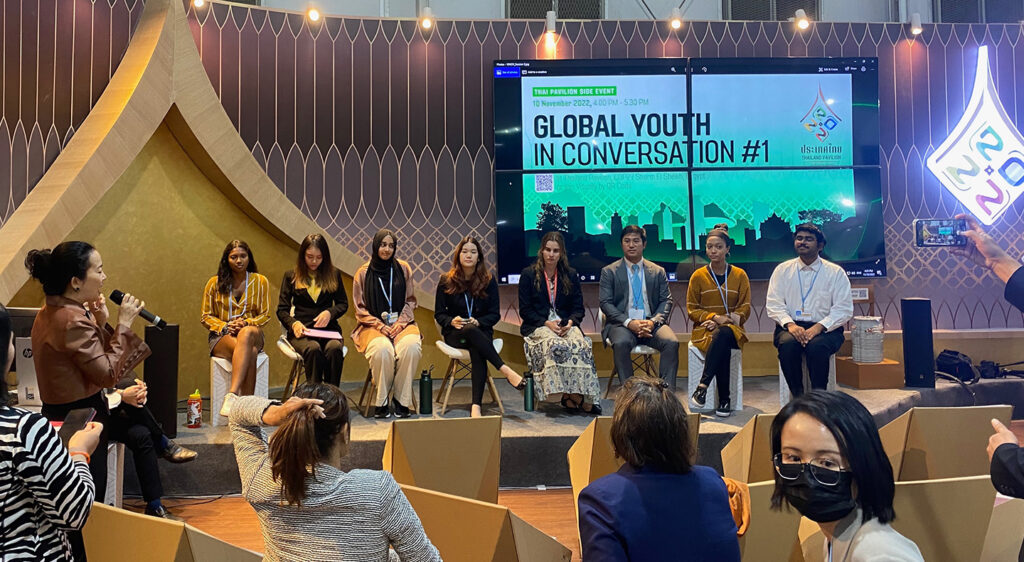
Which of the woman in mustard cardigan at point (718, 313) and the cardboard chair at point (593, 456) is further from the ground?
the woman in mustard cardigan at point (718, 313)

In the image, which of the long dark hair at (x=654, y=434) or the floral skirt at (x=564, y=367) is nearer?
the long dark hair at (x=654, y=434)

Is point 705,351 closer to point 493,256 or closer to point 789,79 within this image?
point 493,256

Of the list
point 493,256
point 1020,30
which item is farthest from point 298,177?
point 1020,30

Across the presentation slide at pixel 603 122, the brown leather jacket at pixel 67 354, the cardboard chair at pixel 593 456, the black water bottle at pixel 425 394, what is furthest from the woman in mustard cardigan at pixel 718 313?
the brown leather jacket at pixel 67 354

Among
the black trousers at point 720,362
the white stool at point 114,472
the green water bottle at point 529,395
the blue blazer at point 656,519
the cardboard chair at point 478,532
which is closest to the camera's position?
the blue blazer at point 656,519

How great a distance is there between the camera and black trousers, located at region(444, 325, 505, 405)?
15.4 feet

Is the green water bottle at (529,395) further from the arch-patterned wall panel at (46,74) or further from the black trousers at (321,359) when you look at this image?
the arch-patterned wall panel at (46,74)

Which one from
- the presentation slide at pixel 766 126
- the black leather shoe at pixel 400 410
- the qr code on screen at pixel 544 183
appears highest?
the presentation slide at pixel 766 126

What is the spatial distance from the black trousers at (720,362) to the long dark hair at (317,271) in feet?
7.74

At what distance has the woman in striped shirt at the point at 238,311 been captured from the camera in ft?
14.6

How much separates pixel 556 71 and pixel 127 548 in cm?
518

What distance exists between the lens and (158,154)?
492 cm

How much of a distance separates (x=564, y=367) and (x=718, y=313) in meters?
1.10

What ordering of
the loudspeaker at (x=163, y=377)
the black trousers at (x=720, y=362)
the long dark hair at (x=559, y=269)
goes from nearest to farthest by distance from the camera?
the loudspeaker at (x=163, y=377), the black trousers at (x=720, y=362), the long dark hair at (x=559, y=269)
